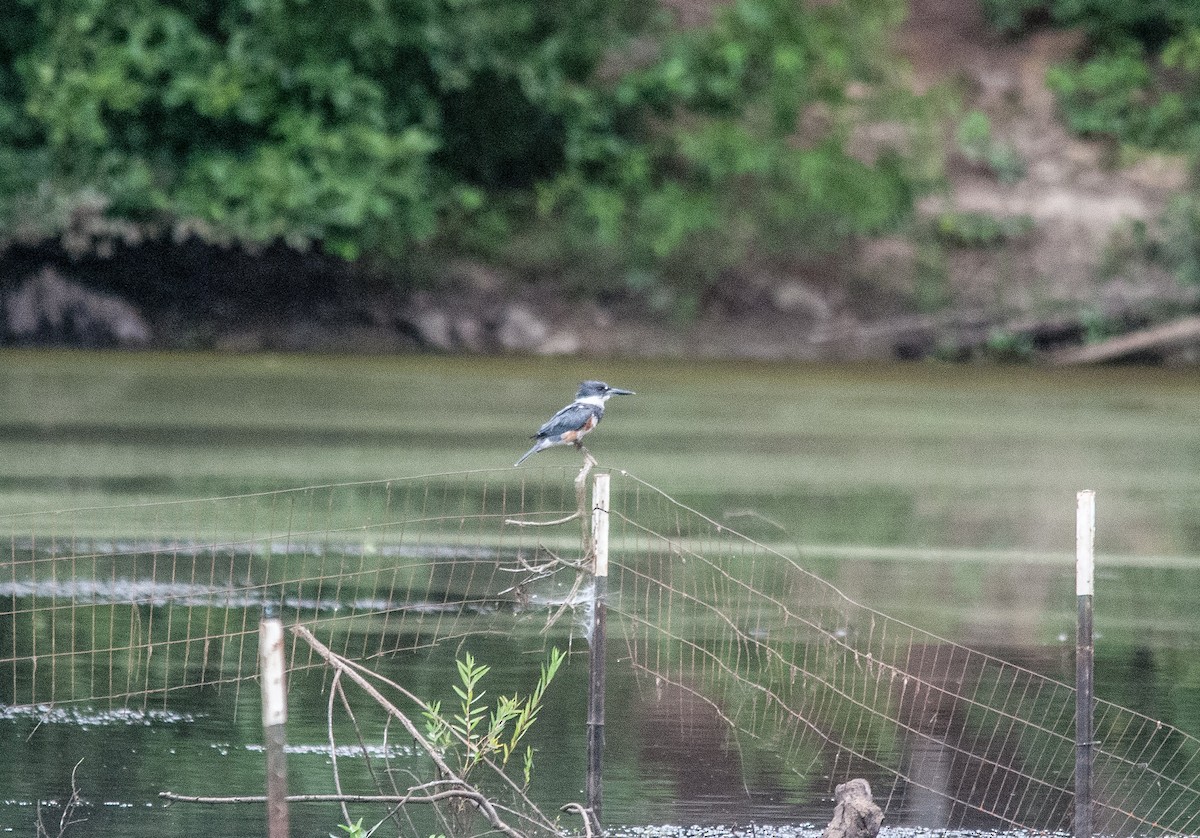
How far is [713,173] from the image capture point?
24.4 meters

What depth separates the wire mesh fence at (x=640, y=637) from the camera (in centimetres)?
644

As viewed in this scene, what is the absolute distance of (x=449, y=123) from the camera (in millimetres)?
25250

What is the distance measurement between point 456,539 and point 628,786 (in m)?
4.49

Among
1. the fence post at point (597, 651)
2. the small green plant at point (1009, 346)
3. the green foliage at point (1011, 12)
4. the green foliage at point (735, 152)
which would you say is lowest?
the fence post at point (597, 651)

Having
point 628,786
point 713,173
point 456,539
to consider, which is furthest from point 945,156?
point 628,786

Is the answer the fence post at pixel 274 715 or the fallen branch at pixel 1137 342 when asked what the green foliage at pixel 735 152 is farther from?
the fence post at pixel 274 715

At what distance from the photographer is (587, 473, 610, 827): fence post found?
17.5ft

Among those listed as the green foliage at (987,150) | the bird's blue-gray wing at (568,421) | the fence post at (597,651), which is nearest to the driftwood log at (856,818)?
the fence post at (597,651)

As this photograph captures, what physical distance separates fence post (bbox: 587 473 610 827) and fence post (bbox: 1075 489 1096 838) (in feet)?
4.25

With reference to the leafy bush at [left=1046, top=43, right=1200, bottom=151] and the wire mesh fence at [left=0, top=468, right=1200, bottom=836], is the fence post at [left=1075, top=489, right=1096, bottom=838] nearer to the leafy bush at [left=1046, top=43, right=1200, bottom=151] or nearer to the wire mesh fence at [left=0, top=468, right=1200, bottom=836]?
the wire mesh fence at [left=0, top=468, right=1200, bottom=836]

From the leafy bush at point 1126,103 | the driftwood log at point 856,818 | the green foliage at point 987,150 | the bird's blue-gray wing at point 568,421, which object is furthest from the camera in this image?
the leafy bush at point 1126,103

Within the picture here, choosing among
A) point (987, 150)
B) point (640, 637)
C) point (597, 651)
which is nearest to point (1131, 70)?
point (987, 150)

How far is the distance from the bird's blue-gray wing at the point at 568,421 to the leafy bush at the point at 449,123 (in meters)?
16.1

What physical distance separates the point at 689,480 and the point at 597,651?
7.51 meters
